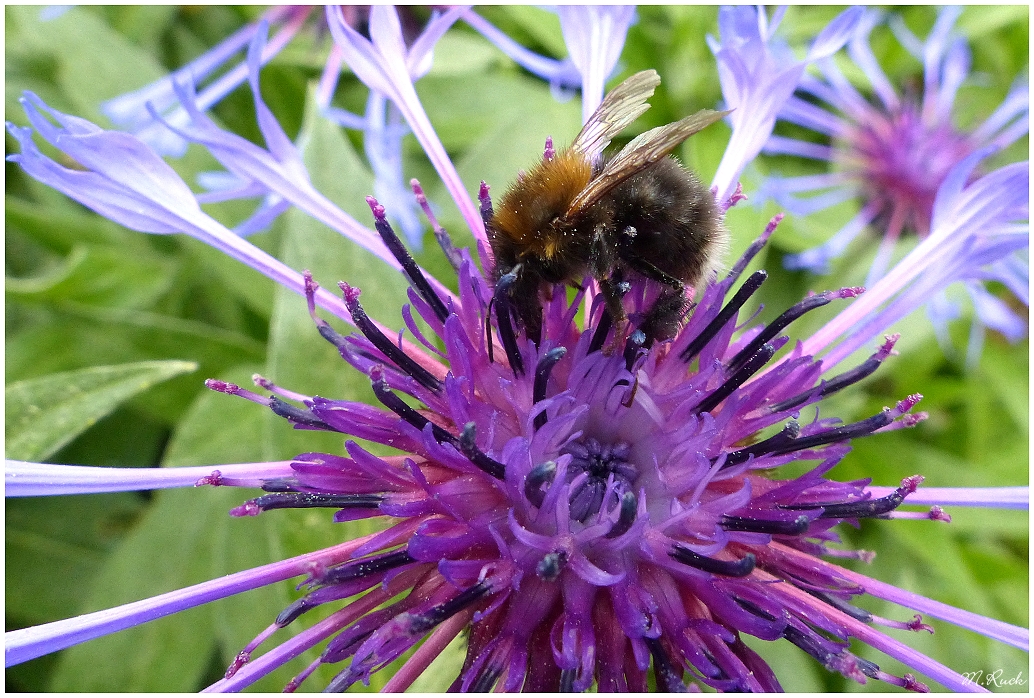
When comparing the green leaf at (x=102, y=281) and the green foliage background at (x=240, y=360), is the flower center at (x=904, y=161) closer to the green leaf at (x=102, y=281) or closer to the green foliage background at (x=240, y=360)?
the green foliage background at (x=240, y=360)

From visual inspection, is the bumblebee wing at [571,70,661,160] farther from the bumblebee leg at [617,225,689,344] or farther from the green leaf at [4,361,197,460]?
the green leaf at [4,361,197,460]

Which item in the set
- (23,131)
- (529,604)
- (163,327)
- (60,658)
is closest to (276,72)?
(163,327)

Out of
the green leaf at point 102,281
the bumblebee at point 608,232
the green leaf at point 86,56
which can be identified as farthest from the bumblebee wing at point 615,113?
the green leaf at point 86,56

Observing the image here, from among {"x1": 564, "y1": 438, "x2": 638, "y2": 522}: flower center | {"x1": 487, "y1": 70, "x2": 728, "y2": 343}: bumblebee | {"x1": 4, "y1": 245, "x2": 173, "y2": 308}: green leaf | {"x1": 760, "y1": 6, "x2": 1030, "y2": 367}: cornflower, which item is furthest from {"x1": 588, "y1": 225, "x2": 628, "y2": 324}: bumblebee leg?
{"x1": 760, "y1": 6, "x2": 1030, "y2": 367}: cornflower

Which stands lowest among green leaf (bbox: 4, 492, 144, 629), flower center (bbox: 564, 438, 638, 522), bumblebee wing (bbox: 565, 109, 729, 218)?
flower center (bbox: 564, 438, 638, 522)

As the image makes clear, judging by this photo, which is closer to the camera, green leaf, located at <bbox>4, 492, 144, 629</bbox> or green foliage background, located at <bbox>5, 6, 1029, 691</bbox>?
green foliage background, located at <bbox>5, 6, 1029, 691</bbox>

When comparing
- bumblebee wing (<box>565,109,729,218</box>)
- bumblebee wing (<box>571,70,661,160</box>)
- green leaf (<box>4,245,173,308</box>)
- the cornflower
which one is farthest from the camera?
the cornflower

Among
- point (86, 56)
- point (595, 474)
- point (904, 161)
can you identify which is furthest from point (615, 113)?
point (904, 161)
